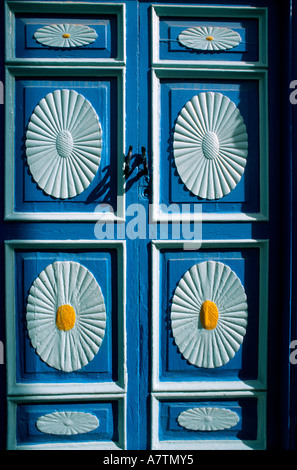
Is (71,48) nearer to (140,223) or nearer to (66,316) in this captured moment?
(140,223)

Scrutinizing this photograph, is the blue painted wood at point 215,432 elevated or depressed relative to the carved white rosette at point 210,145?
depressed

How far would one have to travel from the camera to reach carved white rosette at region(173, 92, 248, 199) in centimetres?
187

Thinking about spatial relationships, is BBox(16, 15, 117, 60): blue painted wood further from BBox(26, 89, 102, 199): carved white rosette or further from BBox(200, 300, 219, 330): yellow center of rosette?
BBox(200, 300, 219, 330): yellow center of rosette

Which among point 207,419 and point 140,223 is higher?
point 140,223

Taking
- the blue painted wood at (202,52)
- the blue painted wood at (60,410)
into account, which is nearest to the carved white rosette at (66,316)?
the blue painted wood at (60,410)

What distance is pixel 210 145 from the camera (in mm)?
1875

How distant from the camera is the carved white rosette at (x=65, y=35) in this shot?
1.83 meters

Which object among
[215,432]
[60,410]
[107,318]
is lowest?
[215,432]

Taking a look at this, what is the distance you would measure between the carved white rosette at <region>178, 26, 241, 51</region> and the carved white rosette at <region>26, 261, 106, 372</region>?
1.19 metres

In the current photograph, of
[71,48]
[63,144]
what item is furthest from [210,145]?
[71,48]

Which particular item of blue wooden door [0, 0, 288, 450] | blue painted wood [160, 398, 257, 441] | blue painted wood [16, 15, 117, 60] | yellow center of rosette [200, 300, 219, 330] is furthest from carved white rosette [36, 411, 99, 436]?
blue painted wood [16, 15, 117, 60]

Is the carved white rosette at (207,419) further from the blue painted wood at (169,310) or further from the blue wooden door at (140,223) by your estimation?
the blue painted wood at (169,310)

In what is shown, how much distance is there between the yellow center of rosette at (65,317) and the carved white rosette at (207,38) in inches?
54.2
